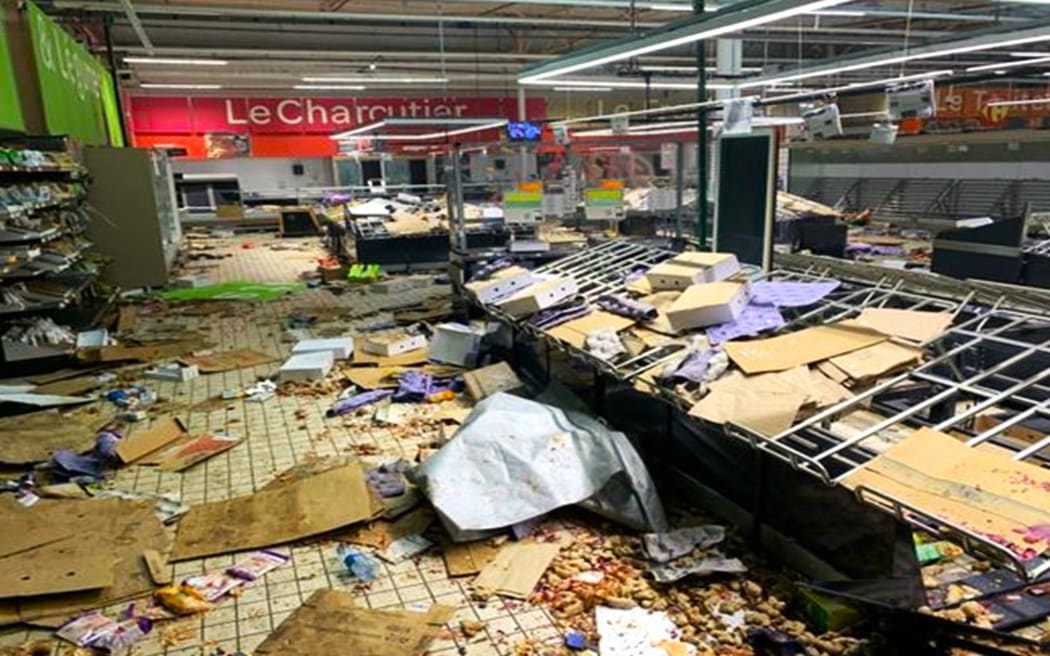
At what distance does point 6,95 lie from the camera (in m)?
5.05

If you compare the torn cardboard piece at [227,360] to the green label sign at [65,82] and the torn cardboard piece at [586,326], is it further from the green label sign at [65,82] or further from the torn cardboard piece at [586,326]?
the torn cardboard piece at [586,326]

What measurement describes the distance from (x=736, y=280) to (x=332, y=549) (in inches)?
102

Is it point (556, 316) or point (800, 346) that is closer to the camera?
point (800, 346)

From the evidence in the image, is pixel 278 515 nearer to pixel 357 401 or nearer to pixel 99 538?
pixel 99 538

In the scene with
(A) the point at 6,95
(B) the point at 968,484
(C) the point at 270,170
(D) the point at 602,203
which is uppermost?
(A) the point at 6,95

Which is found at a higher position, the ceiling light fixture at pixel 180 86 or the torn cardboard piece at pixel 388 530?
the ceiling light fixture at pixel 180 86

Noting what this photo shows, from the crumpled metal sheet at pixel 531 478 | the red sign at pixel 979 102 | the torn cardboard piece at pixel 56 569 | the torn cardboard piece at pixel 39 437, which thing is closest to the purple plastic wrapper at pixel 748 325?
the crumpled metal sheet at pixel 531 478

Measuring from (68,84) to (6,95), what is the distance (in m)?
2.70

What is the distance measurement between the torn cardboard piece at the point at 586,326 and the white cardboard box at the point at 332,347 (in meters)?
2.46

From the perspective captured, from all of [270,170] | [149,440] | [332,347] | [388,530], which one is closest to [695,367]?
[388,530]

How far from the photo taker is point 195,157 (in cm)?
1705

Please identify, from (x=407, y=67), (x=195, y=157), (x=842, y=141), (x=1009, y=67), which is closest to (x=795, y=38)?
(x=842, y=141)

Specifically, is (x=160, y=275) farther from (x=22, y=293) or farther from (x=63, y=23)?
(x=63, y=23)

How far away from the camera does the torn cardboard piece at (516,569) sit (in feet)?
9.51
